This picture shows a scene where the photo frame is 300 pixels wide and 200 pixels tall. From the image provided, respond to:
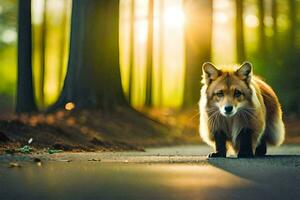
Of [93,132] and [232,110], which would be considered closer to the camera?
[232,110]

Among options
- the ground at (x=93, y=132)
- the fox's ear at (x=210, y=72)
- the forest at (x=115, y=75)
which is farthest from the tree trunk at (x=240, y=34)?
the fox's ear at (x=210, y=72)

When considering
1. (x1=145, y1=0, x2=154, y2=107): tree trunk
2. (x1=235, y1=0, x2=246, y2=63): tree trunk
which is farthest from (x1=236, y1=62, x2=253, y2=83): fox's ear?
(x1=145, y1=0, x2=154, y2=107): tree trunk

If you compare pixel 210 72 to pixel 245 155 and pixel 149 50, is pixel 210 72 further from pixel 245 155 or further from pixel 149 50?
pixel 149 50

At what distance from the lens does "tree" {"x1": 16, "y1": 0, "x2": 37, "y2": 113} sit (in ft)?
82.1

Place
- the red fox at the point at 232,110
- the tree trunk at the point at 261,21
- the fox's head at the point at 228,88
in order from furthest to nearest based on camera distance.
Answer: the tree trunk at the point at 261,21 < the red fox at the point at 232,110 < the fox's head at the point at 228,88

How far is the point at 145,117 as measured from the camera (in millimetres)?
22969

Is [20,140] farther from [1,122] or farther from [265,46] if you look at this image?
[265,46]

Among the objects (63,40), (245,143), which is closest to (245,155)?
(245,143)

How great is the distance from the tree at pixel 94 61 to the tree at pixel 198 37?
28.5 feet

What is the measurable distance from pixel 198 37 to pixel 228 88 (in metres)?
19.1

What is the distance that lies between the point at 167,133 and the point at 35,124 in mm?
6388

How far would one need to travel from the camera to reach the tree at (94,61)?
872 inches

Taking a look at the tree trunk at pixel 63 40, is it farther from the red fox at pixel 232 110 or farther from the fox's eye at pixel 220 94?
the fox's eye at pixel 220 94

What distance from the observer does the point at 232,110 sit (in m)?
12.1
